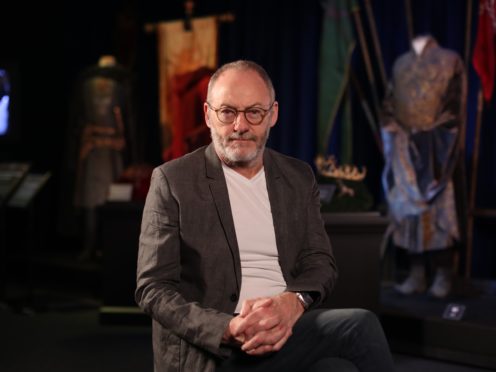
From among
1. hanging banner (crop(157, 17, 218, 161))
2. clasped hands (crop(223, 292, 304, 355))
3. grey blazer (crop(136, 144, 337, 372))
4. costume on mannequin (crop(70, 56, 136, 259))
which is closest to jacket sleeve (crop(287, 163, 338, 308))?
grey blazer (crop(136, 144, 337, 372))

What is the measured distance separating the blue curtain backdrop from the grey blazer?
3158mm

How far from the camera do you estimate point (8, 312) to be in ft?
14.7

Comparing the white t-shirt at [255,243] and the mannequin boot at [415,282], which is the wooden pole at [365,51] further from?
the white t-shirt at [255,243]

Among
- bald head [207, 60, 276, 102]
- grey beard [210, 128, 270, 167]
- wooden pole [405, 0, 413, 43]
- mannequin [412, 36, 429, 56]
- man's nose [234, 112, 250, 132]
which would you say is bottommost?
grey beard [210, 128, 270, 167]

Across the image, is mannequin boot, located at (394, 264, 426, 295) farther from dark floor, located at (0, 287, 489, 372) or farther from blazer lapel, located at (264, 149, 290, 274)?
blazer lapel, located at (264, 149, 290, 274)

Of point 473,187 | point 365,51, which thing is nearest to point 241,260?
point 473,187

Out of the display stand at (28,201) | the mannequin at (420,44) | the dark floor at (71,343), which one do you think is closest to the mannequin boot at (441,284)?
the dark floor at (71,343)

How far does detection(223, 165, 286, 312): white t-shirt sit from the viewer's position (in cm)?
173

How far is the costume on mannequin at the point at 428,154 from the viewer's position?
13.4 feet

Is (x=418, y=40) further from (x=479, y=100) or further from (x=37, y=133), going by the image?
(x=37, y=133)

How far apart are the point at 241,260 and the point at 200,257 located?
0.38 feet

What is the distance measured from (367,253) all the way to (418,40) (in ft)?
4.56

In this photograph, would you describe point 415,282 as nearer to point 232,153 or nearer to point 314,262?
point 314,262

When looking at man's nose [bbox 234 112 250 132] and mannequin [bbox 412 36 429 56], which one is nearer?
man's nose [bbox 234 112 250 132]
